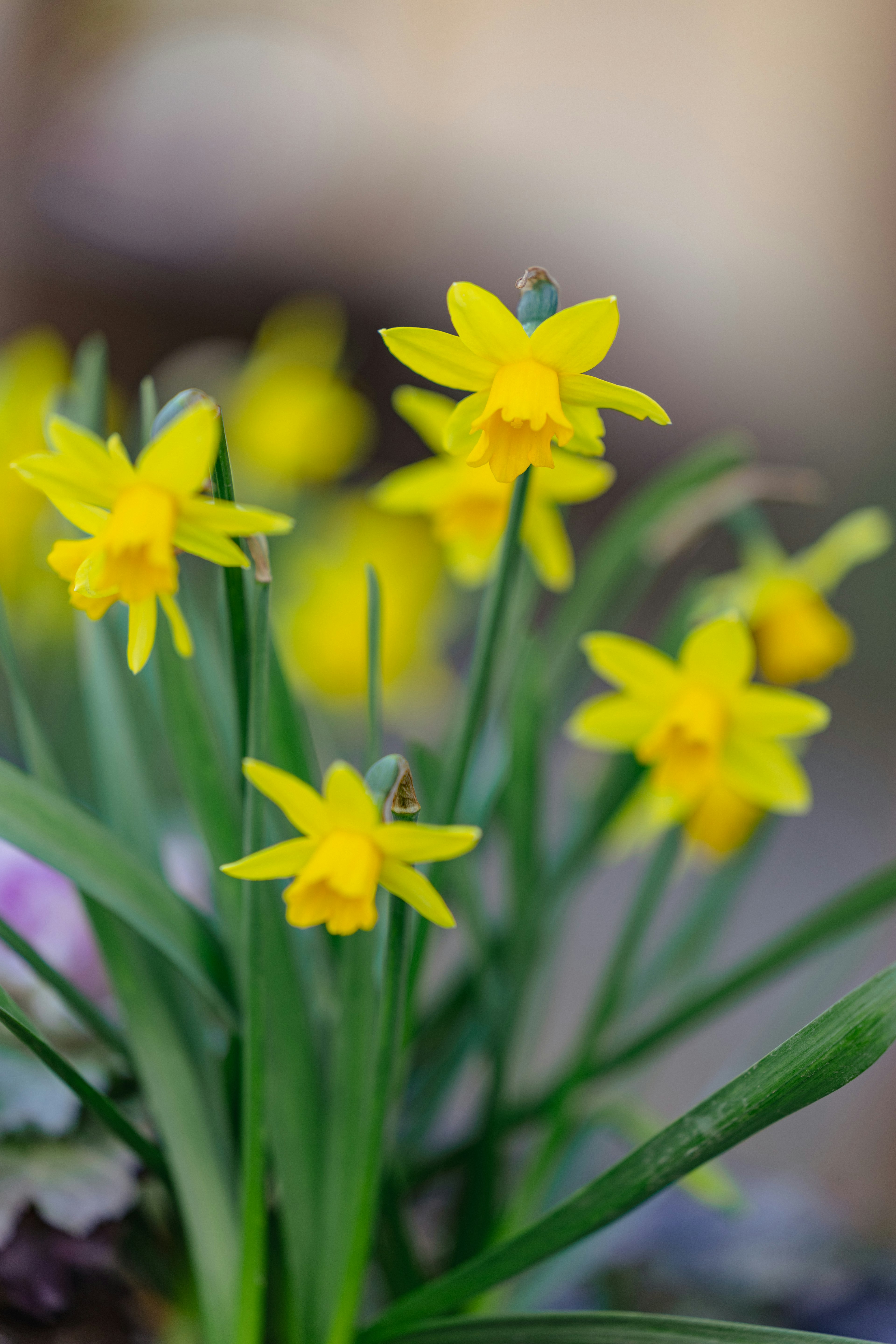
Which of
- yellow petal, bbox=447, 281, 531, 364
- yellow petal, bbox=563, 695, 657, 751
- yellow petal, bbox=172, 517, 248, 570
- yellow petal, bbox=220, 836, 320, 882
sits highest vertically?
yellow petal, bbox=447, 281, 531, 364

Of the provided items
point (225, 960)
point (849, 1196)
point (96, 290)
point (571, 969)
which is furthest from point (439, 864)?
point (96, 290)

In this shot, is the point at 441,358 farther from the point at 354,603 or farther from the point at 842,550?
the point at 354,603

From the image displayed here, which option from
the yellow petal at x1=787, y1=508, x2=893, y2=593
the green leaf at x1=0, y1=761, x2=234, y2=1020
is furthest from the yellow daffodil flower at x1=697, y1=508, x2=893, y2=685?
the green leaf at x1=0, y1=761, x2=234, y2=1020

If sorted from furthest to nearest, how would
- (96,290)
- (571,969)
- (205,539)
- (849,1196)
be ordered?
1. (96,290)
2. (571,969)
3. (849,1196)
4. (205,539)

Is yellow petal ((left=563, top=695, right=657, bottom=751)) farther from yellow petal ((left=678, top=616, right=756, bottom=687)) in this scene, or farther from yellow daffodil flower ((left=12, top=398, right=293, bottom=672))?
yellow daffodil flower ((left=12, top=398, right=293, bottom=672))

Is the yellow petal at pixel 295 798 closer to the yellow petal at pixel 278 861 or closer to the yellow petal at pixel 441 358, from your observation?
the yellow petal at pixel 278 861

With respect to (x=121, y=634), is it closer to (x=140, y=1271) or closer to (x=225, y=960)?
(x=225, y=960)
